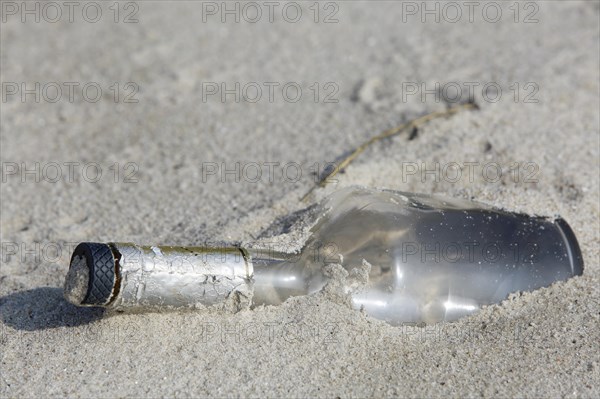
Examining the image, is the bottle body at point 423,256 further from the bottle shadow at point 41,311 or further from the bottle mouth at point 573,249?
the bottle shadow at point 41,311

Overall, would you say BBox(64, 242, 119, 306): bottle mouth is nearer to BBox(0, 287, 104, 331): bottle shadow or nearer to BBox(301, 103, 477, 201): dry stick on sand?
BBox(0, 287, 104, 331): bottle shadow

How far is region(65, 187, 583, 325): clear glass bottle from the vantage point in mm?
1475

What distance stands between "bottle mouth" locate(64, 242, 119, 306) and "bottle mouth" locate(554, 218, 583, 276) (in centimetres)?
105

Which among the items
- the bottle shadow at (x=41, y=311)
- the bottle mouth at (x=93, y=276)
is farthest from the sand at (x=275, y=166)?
the bottle mouth at (x=93, y=276)

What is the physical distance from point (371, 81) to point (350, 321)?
1.51 metres

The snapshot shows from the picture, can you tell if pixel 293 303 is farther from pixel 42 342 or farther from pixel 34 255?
pixel 34 255

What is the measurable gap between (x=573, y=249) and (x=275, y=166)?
100 cm

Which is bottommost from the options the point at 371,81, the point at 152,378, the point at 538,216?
the point at 152,378

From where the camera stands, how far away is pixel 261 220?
6.86 ft

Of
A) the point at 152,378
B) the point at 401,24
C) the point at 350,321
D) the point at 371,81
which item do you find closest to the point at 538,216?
the point at 350,321

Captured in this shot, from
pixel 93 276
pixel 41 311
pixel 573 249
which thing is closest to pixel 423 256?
pixel 573 249

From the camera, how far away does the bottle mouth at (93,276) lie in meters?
1.41

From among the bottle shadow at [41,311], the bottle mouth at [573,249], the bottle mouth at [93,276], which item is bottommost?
the bottle shadow at [41,311]

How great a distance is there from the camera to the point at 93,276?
141 centimetres
